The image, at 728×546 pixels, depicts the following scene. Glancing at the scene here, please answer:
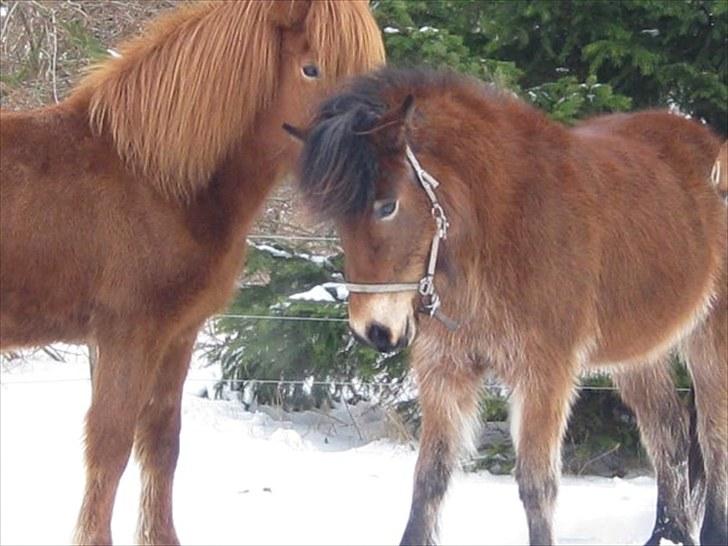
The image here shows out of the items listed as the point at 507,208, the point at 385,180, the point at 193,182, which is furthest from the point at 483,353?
the point at 193,182

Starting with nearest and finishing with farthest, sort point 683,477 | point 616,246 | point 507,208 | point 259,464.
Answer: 1. point 507,208
2. point 616,246
3. point 683,477
4. point 259,464

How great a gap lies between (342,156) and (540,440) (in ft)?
3.92

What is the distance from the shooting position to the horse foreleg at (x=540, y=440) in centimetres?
412

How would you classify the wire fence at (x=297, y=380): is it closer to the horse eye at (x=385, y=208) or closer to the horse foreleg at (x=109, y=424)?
the horse foreleg at (x=109, y=424)

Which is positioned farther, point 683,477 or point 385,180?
point 683,477

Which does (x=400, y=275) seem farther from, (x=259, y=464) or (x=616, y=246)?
(x=259, y=464)

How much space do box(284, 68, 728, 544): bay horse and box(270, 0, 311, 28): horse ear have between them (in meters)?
0.47

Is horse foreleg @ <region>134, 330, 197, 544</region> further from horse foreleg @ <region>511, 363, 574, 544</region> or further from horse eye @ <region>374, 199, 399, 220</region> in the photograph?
horse foreleg @ <region>511, 363, 574, 544</region>

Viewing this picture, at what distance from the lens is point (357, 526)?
218 inches

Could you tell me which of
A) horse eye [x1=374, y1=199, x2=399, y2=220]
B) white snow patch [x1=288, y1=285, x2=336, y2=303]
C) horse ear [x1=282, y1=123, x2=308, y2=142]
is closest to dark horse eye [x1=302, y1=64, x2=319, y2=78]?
horse ear [x1=282, y1=123, x2=308, y2=142]

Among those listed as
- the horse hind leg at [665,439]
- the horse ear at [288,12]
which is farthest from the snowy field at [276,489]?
the horse ear at [288,12]

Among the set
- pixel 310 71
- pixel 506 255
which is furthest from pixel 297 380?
pixel 506 255

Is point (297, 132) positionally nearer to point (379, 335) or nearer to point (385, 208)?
point (385, 208)

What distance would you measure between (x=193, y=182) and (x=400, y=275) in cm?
92
